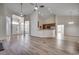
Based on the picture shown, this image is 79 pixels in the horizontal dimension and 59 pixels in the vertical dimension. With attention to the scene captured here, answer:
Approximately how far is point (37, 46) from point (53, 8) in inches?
35.2

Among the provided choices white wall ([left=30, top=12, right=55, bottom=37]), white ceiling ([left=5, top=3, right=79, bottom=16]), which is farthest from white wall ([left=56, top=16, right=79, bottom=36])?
white wall ([left=30, top=12, right=55, bottom=37])

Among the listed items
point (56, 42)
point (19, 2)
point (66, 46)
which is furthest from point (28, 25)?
point (66, 46)

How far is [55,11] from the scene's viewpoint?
7.36ft

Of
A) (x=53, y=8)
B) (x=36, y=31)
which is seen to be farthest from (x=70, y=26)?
(x=36, y=31)

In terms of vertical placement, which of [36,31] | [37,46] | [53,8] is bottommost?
[37,46]

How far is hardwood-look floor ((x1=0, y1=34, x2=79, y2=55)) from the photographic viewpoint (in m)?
2.19

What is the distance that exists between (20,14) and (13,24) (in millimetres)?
264

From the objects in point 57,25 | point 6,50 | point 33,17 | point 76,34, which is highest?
point 33,17

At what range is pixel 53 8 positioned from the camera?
225 cm

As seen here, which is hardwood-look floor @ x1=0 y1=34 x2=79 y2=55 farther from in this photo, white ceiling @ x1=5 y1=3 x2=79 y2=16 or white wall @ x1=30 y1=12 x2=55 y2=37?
white ceiling @ x1=5 y1=3 x2=79 y2=16

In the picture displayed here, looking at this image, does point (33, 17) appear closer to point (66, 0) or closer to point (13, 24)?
point (13, 24)

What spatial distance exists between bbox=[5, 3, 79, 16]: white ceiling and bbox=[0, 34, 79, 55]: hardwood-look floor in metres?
0.54

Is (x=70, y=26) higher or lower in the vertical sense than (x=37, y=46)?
higher

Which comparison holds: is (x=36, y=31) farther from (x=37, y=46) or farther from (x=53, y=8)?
(x=53, y=8)
